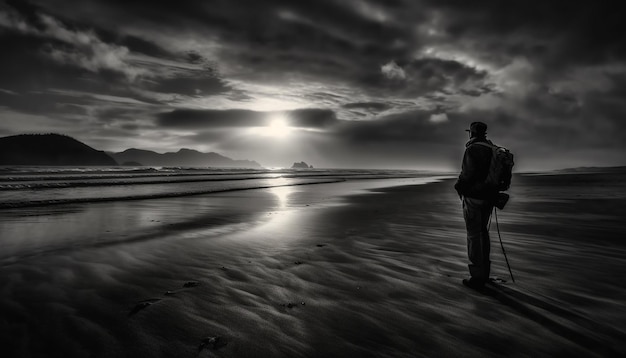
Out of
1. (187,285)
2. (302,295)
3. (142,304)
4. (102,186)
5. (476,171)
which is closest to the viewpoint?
(142,304)

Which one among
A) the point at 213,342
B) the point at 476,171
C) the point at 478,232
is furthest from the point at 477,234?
the point at 213,342

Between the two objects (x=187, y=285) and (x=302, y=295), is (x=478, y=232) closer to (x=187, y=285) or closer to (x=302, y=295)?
(x=302, y=295)

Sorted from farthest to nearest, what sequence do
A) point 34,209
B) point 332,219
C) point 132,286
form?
point 34,209
point 332,219
point 132,286

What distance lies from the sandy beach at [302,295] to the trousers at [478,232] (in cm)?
45

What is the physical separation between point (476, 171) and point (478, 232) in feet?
3.38

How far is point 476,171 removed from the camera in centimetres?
499

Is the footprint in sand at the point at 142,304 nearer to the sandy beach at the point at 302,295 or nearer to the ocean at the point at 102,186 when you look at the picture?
the sandy beach at the point at 302,295

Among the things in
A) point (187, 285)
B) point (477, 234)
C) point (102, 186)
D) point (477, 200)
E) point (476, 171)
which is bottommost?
point (102, 186)

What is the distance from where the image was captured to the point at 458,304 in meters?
4.14

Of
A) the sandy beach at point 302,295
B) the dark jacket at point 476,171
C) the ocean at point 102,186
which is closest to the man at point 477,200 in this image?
the dark jacket at point 476,171

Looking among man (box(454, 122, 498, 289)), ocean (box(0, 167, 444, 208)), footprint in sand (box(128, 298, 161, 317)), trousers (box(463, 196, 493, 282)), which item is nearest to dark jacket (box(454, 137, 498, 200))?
man (box(454, 122, 498, 289))

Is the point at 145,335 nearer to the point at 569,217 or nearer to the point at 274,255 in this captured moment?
the point at 274,255

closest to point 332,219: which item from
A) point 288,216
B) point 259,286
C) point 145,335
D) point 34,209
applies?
point 288,216

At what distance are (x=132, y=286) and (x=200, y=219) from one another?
23.7 ft
